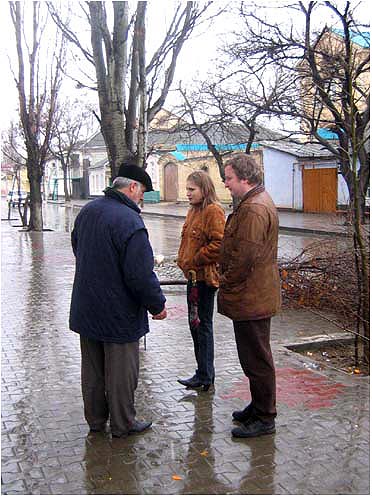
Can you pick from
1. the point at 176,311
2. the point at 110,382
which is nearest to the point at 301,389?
the point at 110,382

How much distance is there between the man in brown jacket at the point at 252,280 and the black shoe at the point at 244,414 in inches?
2.0

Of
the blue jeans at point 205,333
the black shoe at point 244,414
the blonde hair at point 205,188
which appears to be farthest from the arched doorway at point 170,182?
the black shoe at point 244,414

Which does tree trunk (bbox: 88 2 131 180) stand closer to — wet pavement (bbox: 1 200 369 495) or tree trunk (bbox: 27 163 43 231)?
wet pavement (bbox: 1 200 369 495)

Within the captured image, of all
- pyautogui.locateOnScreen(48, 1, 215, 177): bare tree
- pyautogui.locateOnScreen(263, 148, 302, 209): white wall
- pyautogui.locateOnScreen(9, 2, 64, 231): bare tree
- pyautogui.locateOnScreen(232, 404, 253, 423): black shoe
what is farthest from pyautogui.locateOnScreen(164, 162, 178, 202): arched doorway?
pyautogui.locateOnScreen(232, 404, 253, 423): black shoe

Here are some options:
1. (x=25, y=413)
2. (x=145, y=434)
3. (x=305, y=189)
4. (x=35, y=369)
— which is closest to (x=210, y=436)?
(x=145, y=434)

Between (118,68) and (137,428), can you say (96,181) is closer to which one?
(118,68)

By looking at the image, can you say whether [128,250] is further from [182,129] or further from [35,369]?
[182,129]

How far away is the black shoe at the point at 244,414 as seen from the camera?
4.68m

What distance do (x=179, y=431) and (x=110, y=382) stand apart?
0.63 m

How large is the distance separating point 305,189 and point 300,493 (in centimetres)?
3318

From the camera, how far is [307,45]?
16.3m

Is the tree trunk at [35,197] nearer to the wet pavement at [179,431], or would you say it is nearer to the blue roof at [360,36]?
the blue roof at [360,36]

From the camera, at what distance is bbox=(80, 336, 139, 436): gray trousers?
173 inches

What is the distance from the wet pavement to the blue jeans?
183mm
